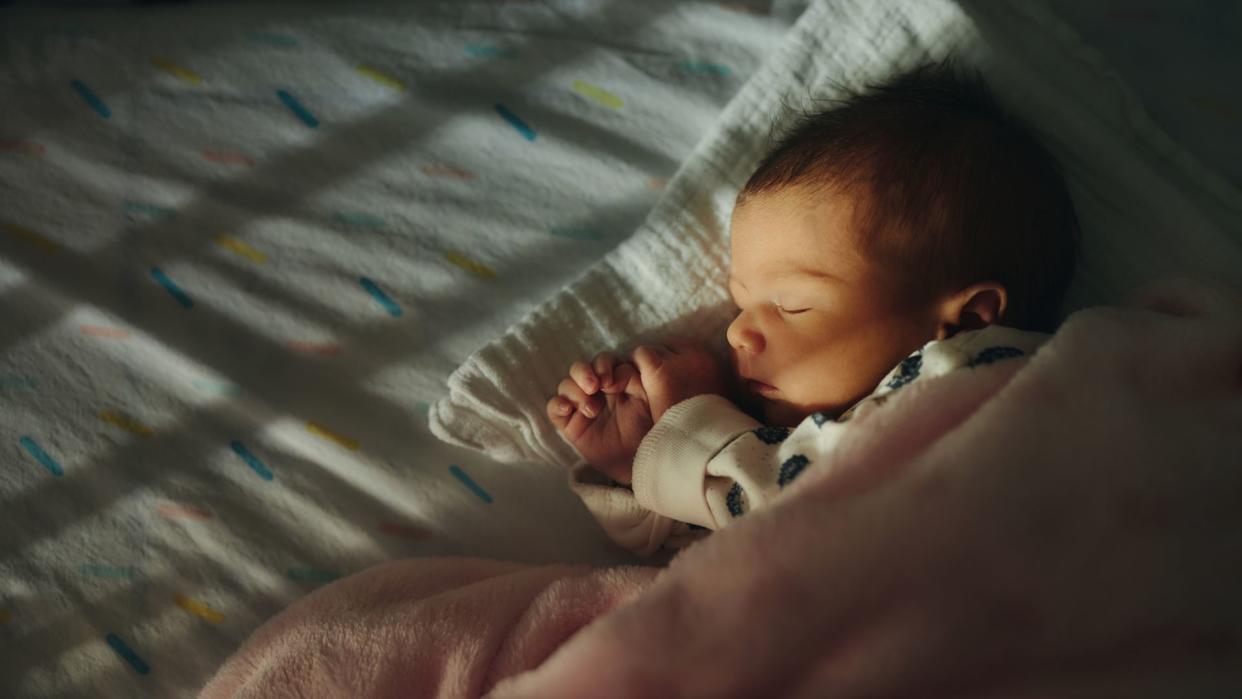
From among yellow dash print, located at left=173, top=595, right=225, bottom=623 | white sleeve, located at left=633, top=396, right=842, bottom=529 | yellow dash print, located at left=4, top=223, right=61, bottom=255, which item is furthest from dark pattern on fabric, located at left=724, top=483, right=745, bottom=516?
yellow dash print, located at left=4, top=223, right=61, bottom=255

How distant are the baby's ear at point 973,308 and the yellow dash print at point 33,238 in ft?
3.40

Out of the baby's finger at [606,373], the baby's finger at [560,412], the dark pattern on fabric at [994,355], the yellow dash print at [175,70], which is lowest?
the baby's finger at [560,412]

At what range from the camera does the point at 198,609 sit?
952mm

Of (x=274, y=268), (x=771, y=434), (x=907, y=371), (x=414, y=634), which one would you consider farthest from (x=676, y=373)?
(x=274, y=268)

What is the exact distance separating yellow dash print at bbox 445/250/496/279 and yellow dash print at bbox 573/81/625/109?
282mm

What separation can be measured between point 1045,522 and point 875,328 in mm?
282

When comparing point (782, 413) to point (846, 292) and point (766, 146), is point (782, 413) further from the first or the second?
point (766, 146)

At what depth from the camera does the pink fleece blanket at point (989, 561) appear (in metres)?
0.66

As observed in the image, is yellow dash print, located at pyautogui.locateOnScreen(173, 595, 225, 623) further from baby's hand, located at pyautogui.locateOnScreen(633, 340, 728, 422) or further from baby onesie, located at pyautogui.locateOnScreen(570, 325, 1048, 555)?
baby's hand, located at pyautogui.locateOnScreen(633, 340, 728, 422)

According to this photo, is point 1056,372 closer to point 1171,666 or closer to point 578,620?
point 1171,666

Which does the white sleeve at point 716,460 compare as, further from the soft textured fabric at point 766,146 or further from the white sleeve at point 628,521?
the soft textured fabric at point 766,146

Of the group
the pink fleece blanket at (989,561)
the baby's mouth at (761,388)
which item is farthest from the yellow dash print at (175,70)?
Answer: the pink fleece blanket at (989,561)

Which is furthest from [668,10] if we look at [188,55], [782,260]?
[188,55]

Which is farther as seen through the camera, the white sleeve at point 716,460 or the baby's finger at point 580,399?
the baby's finger at point 580,399
